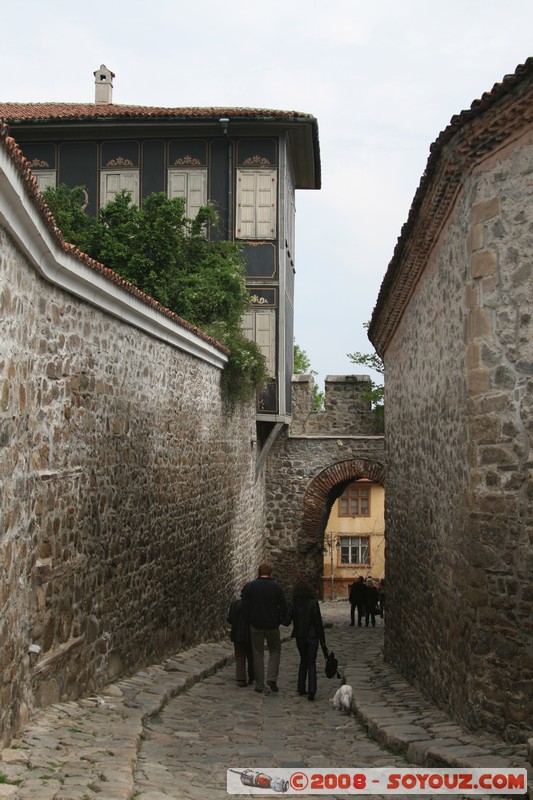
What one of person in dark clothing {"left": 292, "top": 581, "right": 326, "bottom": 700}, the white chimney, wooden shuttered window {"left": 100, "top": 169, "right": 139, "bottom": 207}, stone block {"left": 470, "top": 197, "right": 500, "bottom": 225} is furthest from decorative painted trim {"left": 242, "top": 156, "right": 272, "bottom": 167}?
stone block {"left": 470, "top": 197, "right": 500, "bottom": 225}

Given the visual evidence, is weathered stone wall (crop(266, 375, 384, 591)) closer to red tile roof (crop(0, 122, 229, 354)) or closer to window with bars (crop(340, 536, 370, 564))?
red tile roof (crop(0, 122, 229, 354))

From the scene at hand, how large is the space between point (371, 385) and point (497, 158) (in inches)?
577

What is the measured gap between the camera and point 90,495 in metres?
7.50

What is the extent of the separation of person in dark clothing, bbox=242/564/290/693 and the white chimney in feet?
47.6

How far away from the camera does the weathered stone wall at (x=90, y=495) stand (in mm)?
5652

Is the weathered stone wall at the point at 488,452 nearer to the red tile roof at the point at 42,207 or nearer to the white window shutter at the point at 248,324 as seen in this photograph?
the red tile roof at the point at 42,207

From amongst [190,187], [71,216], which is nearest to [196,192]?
[190,187]

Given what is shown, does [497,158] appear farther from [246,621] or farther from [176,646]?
[176,646]

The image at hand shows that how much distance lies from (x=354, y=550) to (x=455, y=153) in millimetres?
29275

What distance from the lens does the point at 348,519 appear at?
1361 inches

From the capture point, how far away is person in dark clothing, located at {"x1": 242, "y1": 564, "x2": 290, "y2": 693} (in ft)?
30.8

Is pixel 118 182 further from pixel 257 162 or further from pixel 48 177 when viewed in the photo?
pixel 257 162

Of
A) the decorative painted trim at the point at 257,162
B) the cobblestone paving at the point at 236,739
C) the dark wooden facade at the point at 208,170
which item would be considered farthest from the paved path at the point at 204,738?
the decorative painted trim at the point at 257,162

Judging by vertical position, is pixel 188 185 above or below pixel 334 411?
above
